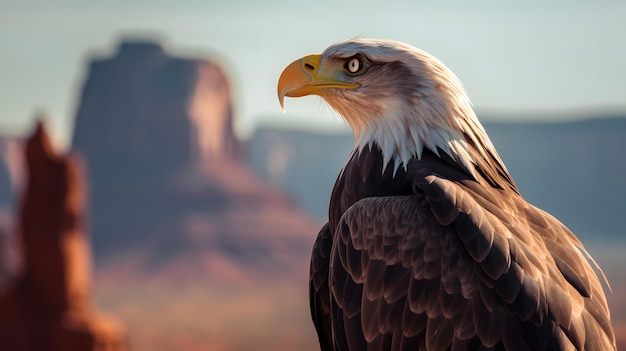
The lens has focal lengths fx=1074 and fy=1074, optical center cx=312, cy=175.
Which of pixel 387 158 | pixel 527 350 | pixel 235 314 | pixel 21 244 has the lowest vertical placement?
pixel 235 314

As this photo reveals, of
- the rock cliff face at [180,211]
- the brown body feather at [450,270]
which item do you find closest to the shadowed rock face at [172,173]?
the rock cliff face at [180,211]

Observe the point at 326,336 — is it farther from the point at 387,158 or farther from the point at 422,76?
the point at 422,76

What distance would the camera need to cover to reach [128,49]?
88375mm

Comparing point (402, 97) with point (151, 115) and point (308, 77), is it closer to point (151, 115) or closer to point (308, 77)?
point (308, 77)

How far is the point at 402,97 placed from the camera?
15.1 feet

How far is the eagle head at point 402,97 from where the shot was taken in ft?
14.9

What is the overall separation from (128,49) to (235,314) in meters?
26.4

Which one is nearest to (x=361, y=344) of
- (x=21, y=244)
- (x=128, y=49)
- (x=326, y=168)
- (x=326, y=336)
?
(x=326, y=336)

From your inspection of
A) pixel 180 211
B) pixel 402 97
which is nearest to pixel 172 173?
pixel 180 211

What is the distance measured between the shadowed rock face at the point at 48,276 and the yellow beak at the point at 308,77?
98.0 ft

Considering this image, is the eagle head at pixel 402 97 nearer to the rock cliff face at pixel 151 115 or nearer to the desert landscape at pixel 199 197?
the desert landscape at pixel 199 197

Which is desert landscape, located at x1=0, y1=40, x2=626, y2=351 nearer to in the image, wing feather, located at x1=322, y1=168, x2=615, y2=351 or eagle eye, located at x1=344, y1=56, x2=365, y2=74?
eagle eye, located at x1=344, y1=56, x2=365, y2=74

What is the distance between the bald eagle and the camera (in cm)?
401

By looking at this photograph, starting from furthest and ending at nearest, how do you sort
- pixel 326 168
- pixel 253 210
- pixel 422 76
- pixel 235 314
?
1. pixel 326 168
2. pixel 253 210
3. pixel 235 314
4. pixel 422 76
